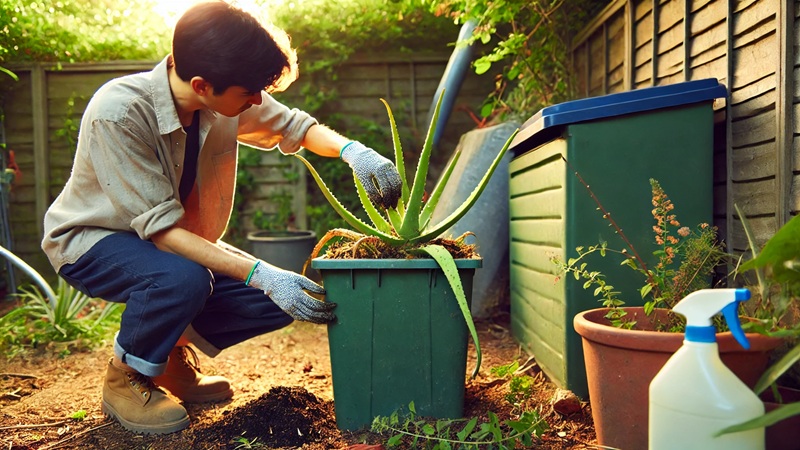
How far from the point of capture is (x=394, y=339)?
1.60m

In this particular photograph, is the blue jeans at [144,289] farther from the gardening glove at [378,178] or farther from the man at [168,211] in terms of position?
the gardening glove at [378,178]

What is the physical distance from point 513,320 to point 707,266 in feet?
4.03

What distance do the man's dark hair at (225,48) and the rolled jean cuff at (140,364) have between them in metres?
0.78

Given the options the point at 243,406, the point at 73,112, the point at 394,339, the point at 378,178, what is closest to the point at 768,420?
the point at 394,339

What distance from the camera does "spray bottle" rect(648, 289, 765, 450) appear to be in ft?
3.29

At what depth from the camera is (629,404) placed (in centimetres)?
130

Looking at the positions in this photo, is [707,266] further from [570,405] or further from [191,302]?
[191,302]

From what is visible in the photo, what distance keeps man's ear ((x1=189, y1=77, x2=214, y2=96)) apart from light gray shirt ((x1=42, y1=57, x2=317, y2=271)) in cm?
12

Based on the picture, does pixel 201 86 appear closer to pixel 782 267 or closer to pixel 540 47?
pixel 782 267

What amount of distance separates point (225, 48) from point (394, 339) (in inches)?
35.1

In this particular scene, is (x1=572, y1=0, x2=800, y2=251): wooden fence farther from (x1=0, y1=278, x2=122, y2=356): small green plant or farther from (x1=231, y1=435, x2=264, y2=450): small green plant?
(x1=0, y1=278, x2=122, y2=356): small green plant

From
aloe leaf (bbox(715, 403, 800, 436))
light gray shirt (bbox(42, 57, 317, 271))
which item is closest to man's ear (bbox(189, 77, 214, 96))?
light gray shirt (bbox(42, 57, 317, 271))

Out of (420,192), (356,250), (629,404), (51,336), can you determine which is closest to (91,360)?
(51,336)

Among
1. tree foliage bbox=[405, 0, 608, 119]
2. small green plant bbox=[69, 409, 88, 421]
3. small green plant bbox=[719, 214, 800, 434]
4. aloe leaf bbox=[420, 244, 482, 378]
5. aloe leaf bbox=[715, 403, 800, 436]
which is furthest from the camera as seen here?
tree foliage bbox=[405, 0, 608, 119]
